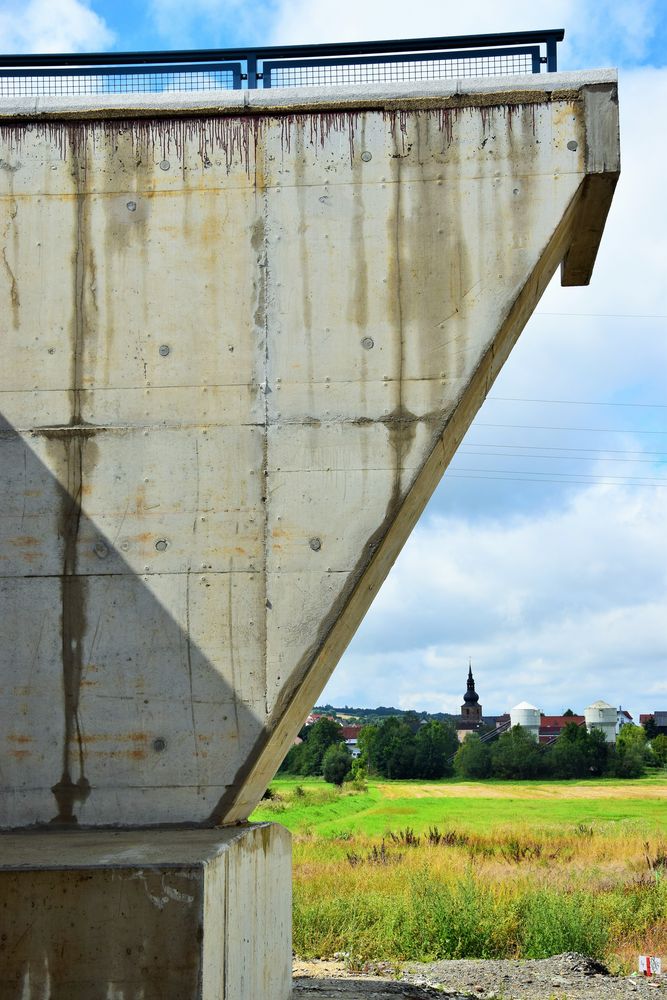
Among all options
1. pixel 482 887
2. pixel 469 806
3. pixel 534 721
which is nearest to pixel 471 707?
pixel 534 721

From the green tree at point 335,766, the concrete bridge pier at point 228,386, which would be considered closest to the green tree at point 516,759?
the green tree at point 335,766

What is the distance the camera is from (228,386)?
691 cm

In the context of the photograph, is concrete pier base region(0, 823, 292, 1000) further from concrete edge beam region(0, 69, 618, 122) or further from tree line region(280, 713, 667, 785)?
tree line region(280, 713, 667, 785)

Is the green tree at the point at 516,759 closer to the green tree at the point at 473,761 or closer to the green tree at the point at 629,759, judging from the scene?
the green tree at the point at 473,761

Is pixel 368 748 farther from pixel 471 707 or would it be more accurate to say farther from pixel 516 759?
pixel 471 707

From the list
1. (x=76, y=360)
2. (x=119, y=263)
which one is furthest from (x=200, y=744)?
(x=119, y=263)

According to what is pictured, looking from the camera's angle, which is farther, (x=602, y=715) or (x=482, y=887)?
(x=602, y=715)

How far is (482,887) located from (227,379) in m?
12.5

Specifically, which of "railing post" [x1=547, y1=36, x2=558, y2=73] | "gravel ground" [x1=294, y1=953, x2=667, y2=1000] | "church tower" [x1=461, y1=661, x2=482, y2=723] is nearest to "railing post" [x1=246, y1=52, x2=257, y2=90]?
"railing post" [x1=547, y1=36, x2=558, y2=73]

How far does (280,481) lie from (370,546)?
0.74m

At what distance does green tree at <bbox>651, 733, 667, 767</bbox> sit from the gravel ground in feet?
203

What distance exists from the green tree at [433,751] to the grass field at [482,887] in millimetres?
26688

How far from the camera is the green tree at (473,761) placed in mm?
67062

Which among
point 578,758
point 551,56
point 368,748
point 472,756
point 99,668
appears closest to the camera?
point 99,668
